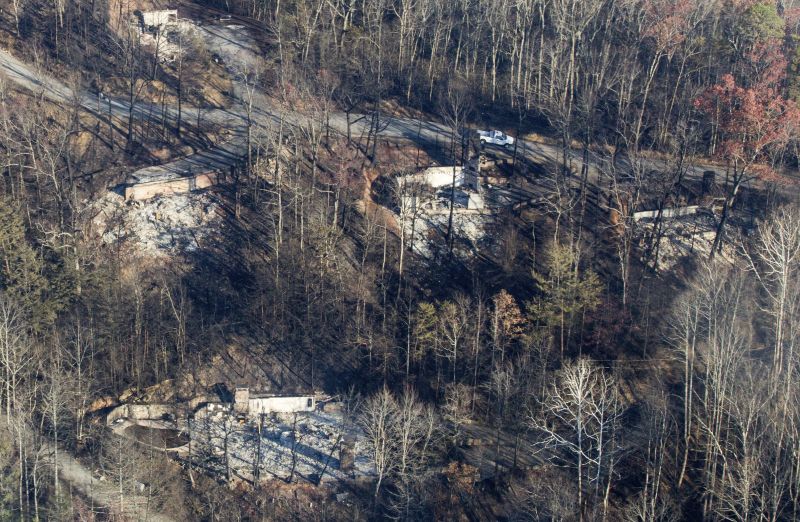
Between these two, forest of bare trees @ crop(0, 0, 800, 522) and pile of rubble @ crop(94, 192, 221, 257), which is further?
pile of rubble @ crop(94, 192, 221, 257)

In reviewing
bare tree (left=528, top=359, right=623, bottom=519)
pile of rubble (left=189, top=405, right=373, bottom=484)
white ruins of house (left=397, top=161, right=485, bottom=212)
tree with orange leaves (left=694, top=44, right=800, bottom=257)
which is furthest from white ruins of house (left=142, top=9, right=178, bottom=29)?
bare tree (left=528, top=359, right=623, bottom=519)

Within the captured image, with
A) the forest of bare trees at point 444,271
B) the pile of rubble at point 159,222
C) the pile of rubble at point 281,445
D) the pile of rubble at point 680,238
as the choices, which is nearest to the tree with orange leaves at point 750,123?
the forest of bare trees at point 444,271

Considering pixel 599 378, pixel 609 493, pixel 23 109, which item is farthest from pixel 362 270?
pixel 23 109

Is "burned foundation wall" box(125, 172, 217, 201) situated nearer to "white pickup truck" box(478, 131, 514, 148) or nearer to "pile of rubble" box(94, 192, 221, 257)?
"pile of rubble" box(94, 192, 221, 257)

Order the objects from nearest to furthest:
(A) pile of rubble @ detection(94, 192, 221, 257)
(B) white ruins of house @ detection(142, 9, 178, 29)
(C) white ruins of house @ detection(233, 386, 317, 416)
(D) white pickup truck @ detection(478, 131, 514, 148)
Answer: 1. (C) white ruins of house @ detection(233, 386, 317, 416)
2. (A) pile of rubble @ detection(94, 192, 221, 257)
3. (D) white pickup truck @ detection(478, 131, 514, 148)
4. (B) white ruins of house @ detection(142, 9, 178, 29)

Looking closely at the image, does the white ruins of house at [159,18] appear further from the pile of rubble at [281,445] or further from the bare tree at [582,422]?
the bare tree at [582,422]

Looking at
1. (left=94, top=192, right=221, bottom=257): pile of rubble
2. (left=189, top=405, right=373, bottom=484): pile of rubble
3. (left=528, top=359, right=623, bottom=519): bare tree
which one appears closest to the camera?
(left=528, top=359, right=623, bottom=519): bare tree

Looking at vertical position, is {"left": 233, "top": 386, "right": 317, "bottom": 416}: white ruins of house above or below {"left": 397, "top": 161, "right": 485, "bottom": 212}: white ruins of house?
below

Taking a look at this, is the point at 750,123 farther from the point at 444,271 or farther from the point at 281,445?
the point at 281,445

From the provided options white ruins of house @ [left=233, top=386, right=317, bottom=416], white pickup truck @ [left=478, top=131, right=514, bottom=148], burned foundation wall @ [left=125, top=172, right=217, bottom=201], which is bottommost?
white ruins of house @ [left=233, top=386, right=317, bottom=416]

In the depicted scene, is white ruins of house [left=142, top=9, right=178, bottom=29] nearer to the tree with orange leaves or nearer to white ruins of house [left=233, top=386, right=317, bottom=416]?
white ruins of house [left=233, top=386, right=317, bottom=416]
